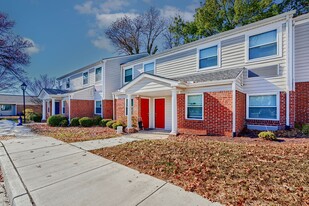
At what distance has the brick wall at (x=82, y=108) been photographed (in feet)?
58.2

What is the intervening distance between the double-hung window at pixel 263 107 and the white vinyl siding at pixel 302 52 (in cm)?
168

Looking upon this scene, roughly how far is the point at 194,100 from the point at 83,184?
7.91 m

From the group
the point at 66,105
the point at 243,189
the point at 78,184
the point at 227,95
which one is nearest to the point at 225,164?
the point at 243,189

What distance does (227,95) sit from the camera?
8805mm

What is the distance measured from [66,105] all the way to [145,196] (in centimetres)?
1899

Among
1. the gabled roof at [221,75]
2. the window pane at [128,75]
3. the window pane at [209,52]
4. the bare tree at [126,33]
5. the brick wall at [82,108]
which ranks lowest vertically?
the brick wall at [82,108]

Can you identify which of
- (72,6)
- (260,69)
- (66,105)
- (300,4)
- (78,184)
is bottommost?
(78,184)

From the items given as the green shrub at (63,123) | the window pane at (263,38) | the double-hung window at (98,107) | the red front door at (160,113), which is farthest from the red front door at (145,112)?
the green shrub at (63,123)

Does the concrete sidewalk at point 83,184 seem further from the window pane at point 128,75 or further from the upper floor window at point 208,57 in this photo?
the window pane at point 128,75

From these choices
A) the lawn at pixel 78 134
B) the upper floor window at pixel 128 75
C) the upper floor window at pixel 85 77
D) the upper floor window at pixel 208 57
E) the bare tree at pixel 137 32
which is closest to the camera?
the lawn at pixel 78 134

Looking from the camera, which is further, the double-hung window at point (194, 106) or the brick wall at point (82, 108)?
the brick wall at point (82, 108)

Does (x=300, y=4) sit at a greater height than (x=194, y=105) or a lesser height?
greater

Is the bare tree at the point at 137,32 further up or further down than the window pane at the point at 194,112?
further up

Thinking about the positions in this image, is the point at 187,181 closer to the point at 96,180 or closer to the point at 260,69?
the point at 96,180
